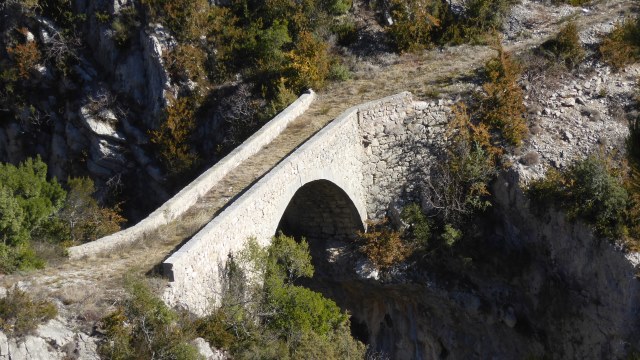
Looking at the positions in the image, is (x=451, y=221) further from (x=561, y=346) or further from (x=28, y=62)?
(x=28, y=62)

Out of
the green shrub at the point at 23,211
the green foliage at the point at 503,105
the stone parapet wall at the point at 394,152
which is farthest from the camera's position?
the stone parapet wall at the point at 394,152

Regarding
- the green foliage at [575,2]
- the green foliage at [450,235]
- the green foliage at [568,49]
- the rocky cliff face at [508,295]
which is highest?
the green foliage at [575,2]

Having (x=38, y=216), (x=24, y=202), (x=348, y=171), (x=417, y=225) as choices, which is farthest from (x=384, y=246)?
(x=24, y=202)

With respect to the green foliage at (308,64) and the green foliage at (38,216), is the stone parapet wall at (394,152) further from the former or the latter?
the green foliage at (38,216)

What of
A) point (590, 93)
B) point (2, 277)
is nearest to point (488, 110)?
point (590, 93)

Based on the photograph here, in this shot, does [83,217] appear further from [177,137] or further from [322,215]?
[322,215]

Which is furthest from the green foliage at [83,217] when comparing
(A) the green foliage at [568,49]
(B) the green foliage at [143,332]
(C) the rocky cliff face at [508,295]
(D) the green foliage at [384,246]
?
(A) the green foliage at [568,49]

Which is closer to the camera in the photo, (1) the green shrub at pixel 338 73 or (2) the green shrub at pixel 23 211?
(2) the green shrub at pixel 23 211
